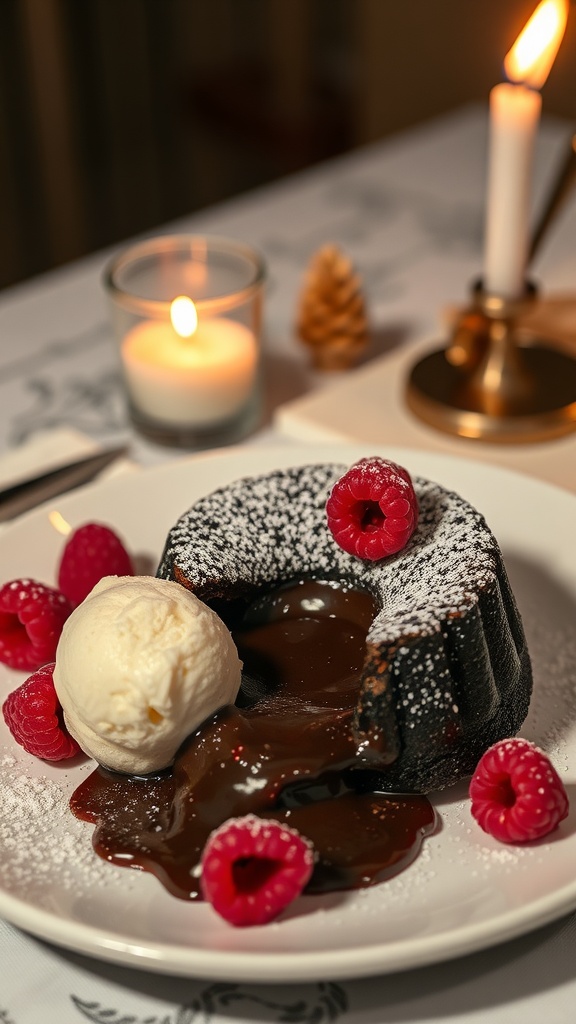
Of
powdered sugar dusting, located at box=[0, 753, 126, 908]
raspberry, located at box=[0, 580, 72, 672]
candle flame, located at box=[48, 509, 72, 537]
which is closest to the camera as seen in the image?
powdered sugar dusting, located at box=[0, 753, 126, 908]

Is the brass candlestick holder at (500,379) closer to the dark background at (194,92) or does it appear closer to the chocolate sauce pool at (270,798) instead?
the chocolate sauce pool at (270,798)

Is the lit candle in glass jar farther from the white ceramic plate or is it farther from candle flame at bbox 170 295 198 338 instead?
the white ceramic plate

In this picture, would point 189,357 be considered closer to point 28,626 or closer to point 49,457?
point 49,457

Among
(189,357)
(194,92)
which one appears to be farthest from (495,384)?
(194,92)

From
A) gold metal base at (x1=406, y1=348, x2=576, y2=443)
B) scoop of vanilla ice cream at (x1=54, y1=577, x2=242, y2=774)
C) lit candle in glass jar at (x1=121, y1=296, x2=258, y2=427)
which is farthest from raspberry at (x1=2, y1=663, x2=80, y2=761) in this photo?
gold metal base at (x1=406, y1=348, x2=576, y2=443)

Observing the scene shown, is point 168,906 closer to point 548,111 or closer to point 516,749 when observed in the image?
point 516,749

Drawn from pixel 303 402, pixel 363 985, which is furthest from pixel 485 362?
pixel 363 985
